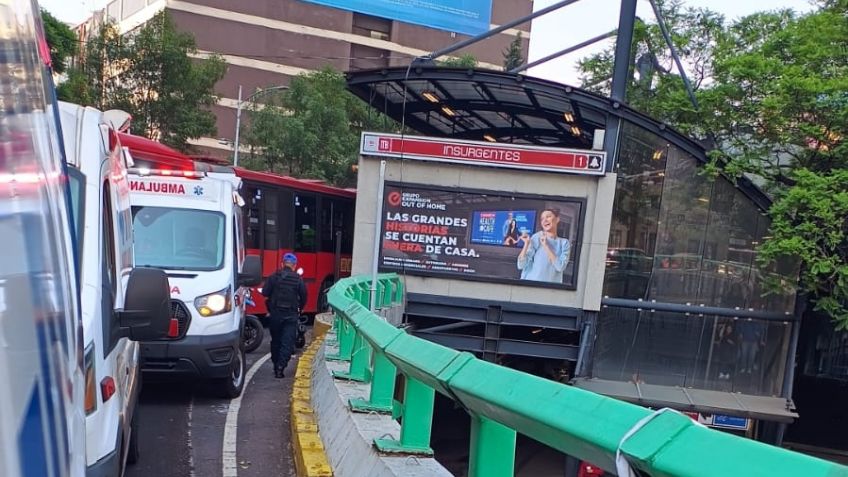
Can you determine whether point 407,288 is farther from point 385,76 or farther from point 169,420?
point 169,420

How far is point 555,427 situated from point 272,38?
180 ft

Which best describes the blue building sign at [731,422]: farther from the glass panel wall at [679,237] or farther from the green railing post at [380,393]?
the green railing post at [380,393]

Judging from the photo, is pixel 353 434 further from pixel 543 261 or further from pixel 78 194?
pixel 543 261

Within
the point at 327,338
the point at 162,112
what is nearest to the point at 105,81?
the point at 162,112

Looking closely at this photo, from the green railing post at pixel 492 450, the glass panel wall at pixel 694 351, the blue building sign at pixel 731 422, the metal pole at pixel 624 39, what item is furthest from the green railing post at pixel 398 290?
the green railing post at pixel 492 450

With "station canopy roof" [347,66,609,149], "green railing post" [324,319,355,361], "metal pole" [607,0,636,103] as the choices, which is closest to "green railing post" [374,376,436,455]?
"green railing post" [324,319,355,361]

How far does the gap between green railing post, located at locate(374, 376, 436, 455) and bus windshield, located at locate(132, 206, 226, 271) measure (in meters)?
5.59

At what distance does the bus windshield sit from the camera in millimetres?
9172

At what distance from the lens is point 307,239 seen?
64.6 feet

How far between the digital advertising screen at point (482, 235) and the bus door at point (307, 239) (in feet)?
8.91

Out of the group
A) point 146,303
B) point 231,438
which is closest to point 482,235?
point 231,438

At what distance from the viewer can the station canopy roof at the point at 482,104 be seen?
17145 millimetres

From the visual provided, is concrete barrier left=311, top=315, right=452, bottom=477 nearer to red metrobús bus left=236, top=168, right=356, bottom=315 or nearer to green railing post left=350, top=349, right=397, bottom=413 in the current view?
green railing post left=350, top=349, right=397, bottom=413

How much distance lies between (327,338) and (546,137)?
17331 millimetres
